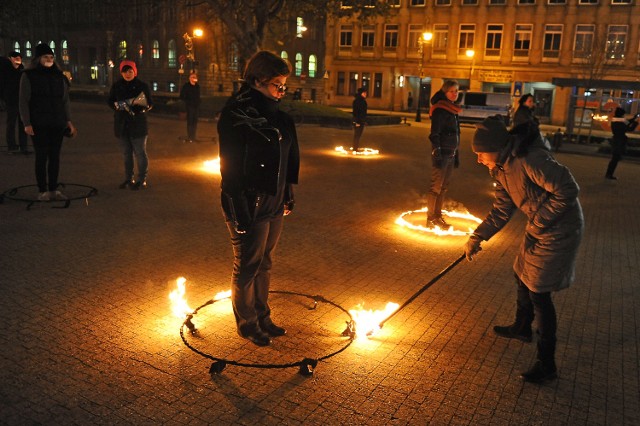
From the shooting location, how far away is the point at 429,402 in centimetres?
407

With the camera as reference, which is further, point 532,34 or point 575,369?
point 532,34

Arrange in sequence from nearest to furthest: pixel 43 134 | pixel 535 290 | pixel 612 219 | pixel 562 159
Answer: pixel 535 290
pixel 43 134
pixel 612 219
pixel 562 159

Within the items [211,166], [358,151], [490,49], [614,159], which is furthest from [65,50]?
[614,159]

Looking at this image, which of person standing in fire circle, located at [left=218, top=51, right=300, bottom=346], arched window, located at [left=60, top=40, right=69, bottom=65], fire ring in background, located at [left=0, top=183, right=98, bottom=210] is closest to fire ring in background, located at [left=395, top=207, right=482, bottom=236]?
Result: person standing in fire circle, located at [left=218, top=51, right=300, bottom=346]

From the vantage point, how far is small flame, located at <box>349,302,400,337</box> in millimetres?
5130

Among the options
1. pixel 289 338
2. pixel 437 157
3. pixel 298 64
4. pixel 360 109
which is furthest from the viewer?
pixel 298 64

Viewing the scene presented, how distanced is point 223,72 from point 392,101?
1905 centimetres

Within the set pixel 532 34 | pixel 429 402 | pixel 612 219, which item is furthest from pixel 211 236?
pixel 532 34

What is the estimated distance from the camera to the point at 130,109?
10.1m

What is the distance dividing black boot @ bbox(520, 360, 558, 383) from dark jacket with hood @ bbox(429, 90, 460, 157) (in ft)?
15.7

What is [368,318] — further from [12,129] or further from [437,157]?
[12,129]

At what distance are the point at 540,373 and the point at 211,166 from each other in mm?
11065

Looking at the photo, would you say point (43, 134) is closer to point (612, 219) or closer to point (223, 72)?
point (612, 219)

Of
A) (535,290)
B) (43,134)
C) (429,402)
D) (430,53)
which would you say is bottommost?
(429,402)
